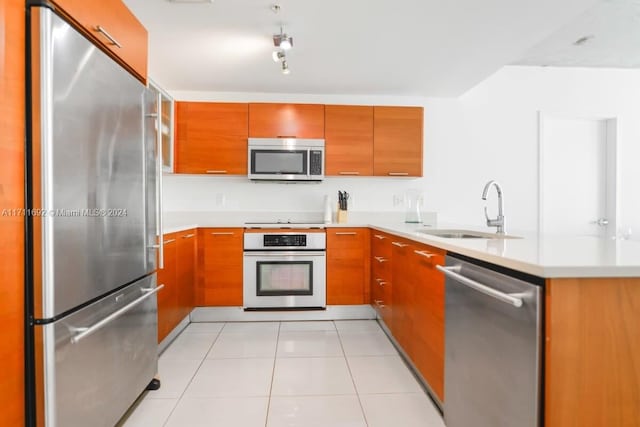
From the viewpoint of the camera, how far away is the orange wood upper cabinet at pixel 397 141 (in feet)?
11.5

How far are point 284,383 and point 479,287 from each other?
1.36m

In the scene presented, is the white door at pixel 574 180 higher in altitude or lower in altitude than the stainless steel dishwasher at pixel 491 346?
higher

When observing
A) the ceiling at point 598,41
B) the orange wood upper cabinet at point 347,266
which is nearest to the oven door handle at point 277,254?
the orange wood upper cabinet at point 347,266

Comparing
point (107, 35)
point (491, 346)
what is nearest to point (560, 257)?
point (491, 346)

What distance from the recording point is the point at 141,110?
1.71 m

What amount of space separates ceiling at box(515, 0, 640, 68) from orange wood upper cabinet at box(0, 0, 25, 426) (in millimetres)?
3314

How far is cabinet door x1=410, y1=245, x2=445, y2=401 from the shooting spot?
1.59 meters

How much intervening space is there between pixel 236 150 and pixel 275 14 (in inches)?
60.6

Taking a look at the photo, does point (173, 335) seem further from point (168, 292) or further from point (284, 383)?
point (284, 383)

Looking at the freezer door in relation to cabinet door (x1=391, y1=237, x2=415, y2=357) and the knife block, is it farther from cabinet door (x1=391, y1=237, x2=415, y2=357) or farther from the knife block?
the knife block

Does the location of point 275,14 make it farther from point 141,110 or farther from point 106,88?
point 106,88

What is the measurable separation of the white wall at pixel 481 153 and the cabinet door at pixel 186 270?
0.82 meters

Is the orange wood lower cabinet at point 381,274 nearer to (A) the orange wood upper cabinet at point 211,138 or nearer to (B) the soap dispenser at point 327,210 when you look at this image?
(B) the soap dispenser at point 327,210

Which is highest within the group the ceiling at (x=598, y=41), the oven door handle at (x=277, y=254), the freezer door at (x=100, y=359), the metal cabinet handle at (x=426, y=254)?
the ceiling at (x=598, y=41)
